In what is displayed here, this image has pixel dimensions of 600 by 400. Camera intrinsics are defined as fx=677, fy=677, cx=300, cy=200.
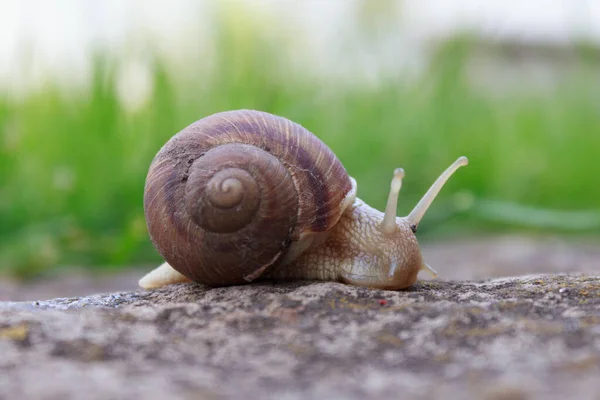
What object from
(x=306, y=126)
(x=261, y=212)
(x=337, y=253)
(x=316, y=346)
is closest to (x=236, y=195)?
(x=261, y=212)

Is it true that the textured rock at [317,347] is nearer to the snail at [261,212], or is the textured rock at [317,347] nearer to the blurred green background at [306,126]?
the snail at [261,212]

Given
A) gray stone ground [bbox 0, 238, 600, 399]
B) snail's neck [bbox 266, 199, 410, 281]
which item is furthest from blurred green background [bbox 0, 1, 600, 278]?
gray stone ground [bbox 0, 238, 600, 399]

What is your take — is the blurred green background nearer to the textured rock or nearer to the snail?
the snail

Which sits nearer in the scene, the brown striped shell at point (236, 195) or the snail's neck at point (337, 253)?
the brown striped shell at point (236, 195)

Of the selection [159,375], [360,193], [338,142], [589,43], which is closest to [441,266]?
[360,193]

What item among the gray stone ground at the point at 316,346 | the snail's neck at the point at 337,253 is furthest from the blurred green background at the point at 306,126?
the gray stone ground at the point at 316,346

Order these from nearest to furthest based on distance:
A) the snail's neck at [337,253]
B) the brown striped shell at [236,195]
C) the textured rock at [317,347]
A: the textured rock at [317,347], the brown striped shell at [236,195], the snail's neck at [337,253]
